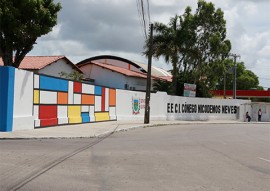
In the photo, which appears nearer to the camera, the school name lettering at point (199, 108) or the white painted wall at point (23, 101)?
the white painted wall at point (23, 101)

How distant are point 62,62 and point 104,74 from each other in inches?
347

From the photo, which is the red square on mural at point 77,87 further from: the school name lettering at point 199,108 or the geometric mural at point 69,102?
the school name lettering at point 199,108

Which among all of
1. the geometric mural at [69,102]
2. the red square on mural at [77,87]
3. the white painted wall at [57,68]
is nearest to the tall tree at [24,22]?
the geometric mural at [69,102]

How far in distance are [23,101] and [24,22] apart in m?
4.91

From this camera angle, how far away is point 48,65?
4209cm

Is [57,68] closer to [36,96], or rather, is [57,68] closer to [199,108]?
[199,108]

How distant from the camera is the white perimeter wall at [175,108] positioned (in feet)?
116

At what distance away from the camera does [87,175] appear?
9242 mm

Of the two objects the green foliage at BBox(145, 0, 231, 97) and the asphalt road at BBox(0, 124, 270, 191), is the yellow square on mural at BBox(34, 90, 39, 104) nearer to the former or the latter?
the asphalt road at BBox(0, 124, 270, 191)

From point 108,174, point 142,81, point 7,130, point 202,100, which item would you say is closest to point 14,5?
point 7,130

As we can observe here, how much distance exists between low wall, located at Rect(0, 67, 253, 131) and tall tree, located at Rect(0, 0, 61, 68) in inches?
97.8

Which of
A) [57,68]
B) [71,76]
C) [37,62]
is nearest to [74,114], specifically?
[71,76]

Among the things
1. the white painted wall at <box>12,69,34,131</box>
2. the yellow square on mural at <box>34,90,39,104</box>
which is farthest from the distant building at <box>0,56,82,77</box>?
the white painted wall at <box>12,69,34,131</box>

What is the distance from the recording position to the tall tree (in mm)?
22719
